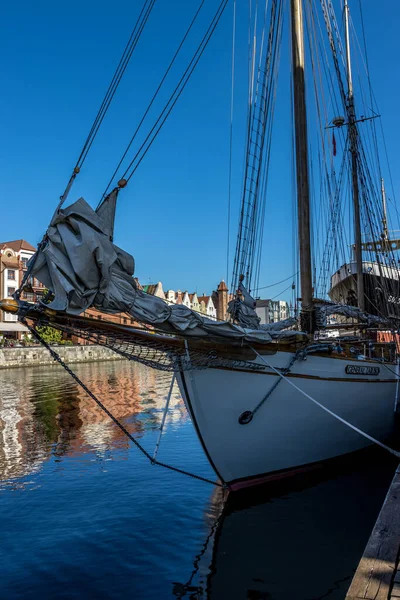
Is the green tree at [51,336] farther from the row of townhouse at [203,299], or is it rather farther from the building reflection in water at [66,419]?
the row of townhouse at [203,299]

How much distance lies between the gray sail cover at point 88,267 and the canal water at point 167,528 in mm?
3458

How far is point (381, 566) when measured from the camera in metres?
4.25

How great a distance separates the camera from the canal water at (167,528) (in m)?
6.20

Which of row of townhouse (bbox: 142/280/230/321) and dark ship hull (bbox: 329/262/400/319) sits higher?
row of townhouse (bbox: 142/280/230/321)

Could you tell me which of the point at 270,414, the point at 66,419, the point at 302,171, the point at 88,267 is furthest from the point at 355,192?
the point at 88,267

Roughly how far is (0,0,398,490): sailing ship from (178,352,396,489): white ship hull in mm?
20

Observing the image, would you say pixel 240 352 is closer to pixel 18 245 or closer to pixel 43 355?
pixel 43 355

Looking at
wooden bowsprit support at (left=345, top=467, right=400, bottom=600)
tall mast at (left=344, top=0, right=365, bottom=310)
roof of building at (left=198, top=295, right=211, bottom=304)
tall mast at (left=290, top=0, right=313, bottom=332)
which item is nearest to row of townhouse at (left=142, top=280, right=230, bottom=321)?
roof of building at (left=198, top=295, right=211, bottom=304)

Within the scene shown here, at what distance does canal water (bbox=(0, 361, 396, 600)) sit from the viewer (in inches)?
244

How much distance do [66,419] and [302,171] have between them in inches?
513

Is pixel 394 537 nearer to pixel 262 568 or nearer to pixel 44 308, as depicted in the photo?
pixel 262 568

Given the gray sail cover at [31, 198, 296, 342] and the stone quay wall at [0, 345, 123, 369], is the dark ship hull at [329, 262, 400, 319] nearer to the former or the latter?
the gray sail cover at [31, 198, 296, 342]

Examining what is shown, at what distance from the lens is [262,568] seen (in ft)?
21.4

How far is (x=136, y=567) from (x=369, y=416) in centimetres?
723
